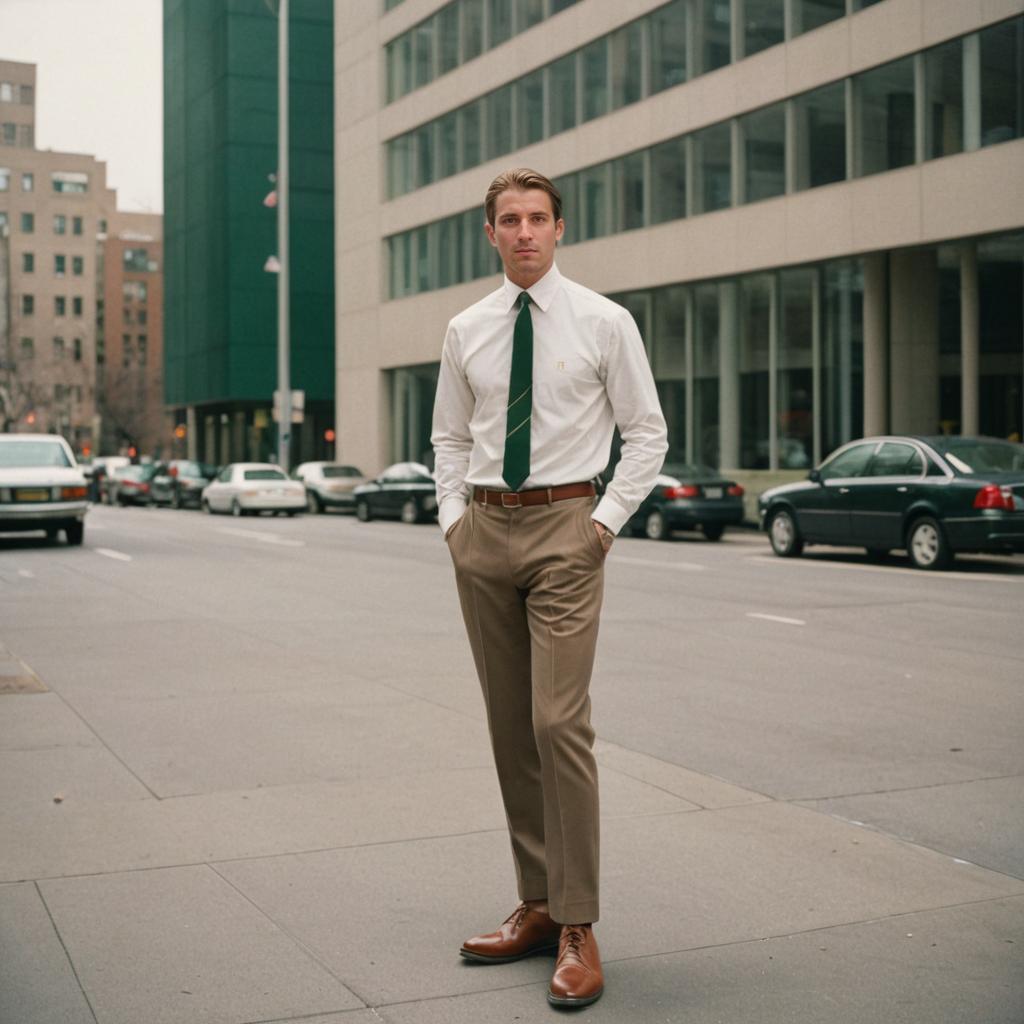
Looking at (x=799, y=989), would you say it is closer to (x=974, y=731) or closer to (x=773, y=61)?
(x=974, y=731)

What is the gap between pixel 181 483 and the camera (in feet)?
154

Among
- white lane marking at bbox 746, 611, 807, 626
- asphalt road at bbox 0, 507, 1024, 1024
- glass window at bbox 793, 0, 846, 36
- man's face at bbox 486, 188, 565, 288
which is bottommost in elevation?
asphalt road at bbox 0, 507, 1024, 1024

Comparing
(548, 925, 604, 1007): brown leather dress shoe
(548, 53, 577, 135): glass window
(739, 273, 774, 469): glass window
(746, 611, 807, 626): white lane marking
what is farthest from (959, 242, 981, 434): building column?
(548, 925, 604, 1007): brown leather dress shoe

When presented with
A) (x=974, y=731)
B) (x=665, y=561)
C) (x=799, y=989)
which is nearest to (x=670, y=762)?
(x=974, y=731)

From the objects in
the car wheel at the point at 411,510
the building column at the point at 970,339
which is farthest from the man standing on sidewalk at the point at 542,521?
the car wheel at the point at 411,510

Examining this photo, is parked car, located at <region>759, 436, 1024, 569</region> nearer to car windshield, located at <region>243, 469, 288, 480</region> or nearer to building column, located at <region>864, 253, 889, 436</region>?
building column, located at <region>864, 253, 889, 436</region>

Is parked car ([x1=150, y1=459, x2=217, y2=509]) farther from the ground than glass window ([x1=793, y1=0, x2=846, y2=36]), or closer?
closer

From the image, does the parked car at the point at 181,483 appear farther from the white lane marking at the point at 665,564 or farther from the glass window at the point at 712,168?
the white lane marking at the point at 665,564

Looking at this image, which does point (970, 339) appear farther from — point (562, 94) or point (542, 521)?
point (542, 521)

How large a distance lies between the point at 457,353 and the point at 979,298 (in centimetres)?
2358

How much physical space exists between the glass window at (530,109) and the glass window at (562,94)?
0.56 metres

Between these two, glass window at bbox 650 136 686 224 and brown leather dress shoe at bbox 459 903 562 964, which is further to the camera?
glass window at bbox 650 136 686 224

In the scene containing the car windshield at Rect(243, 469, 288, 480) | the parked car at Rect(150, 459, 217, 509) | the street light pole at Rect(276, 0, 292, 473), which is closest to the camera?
the car windshield at Rect(243, 469, 288, 480)

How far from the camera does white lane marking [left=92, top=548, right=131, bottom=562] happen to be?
793 inches
